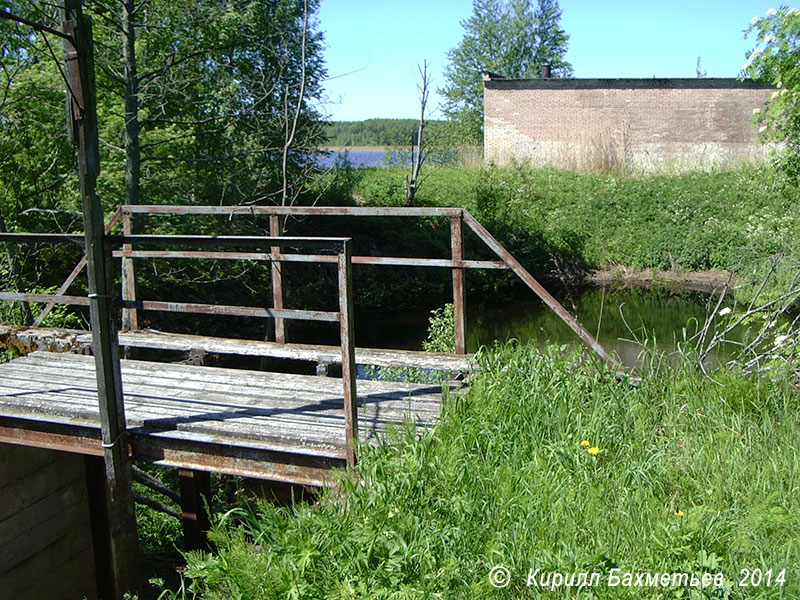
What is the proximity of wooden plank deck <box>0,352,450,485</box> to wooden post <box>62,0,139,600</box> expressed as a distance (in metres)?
0.23

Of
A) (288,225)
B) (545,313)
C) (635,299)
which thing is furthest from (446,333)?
(635,299)

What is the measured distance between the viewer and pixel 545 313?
2008 cm

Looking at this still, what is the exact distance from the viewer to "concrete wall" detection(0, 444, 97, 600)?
6.25 m

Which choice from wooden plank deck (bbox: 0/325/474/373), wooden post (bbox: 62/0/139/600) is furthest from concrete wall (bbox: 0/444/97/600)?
wooden post (bbox: 62/0/139/600)

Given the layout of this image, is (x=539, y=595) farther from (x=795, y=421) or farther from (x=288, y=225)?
(x=288, y=225)

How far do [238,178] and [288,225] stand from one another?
2.35 m

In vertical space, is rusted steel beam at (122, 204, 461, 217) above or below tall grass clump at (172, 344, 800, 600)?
above

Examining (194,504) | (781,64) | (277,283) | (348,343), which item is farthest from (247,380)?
(781,64)

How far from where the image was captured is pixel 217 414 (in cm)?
517

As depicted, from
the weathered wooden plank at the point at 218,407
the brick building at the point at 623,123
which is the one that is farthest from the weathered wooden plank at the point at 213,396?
the brick building at the point at 623,123

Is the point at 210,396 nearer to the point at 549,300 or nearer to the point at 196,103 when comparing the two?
the point at 549,300

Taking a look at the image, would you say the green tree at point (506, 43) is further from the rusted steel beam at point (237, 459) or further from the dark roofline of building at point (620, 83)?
the rusted steel beam at point (237, 459)

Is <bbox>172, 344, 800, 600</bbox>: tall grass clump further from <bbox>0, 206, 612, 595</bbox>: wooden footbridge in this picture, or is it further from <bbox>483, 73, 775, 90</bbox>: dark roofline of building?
<bbox>483, 73, 775, 90</bbox>: dark roofline of building

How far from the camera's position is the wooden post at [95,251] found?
14.6 feet
